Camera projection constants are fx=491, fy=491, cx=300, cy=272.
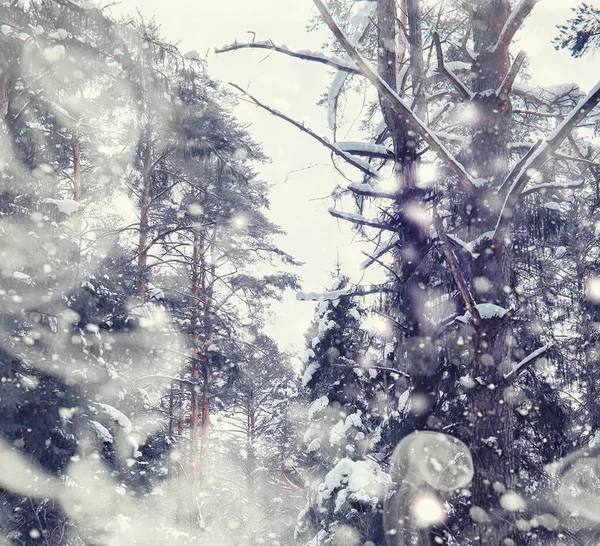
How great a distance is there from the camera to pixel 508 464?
4.21m

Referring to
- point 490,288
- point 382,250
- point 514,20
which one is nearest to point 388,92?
point 382,250

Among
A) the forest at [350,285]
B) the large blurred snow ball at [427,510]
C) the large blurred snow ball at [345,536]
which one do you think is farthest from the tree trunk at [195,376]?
the large blurred snow ball at [427,510]

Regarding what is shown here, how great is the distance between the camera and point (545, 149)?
3.37 meters

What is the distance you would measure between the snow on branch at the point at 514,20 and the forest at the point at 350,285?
0.9 inches

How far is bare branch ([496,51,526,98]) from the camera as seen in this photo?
395 cm

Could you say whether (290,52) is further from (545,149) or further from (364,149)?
(545,149)

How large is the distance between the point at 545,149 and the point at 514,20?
1798mm

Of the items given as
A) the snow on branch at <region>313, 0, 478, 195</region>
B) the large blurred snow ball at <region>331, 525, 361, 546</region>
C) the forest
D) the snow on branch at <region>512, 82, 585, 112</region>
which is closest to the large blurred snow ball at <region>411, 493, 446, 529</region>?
the forest

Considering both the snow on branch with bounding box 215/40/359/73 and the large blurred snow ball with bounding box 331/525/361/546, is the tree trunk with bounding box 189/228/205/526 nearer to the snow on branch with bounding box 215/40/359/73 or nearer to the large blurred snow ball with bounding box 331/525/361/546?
the large blurred snow ball with bounding box 331/525/361/546

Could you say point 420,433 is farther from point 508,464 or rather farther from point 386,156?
point 386,156

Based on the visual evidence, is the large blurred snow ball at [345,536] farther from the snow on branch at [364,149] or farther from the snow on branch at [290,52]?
the snow on branch at [290,52]

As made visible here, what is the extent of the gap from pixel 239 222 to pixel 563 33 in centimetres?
1029

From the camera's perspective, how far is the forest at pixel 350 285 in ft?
14.1

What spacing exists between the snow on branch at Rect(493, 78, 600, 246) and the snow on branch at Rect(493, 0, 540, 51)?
1.40m
